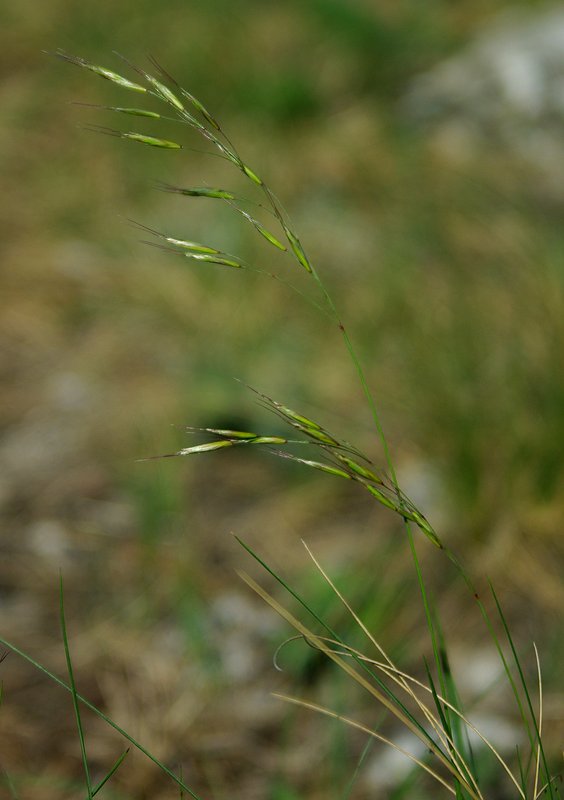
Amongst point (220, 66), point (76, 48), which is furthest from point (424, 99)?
point (76, 48)

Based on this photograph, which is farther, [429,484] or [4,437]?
[4,437]

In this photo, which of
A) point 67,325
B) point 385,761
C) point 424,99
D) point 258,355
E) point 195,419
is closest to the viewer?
point 385,761

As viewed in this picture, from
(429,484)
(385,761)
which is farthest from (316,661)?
(429,484)

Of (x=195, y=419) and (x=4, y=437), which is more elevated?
(x=195, y=419)

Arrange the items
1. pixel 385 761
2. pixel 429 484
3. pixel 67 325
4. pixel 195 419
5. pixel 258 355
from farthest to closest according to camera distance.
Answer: pixel 67 325 → pixel 258 355 → pixel 195 419 → pixel 429 484 → pixel 385 761

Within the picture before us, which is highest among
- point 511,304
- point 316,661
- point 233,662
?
point 511,304

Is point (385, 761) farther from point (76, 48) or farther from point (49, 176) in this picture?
point (76, 48)
